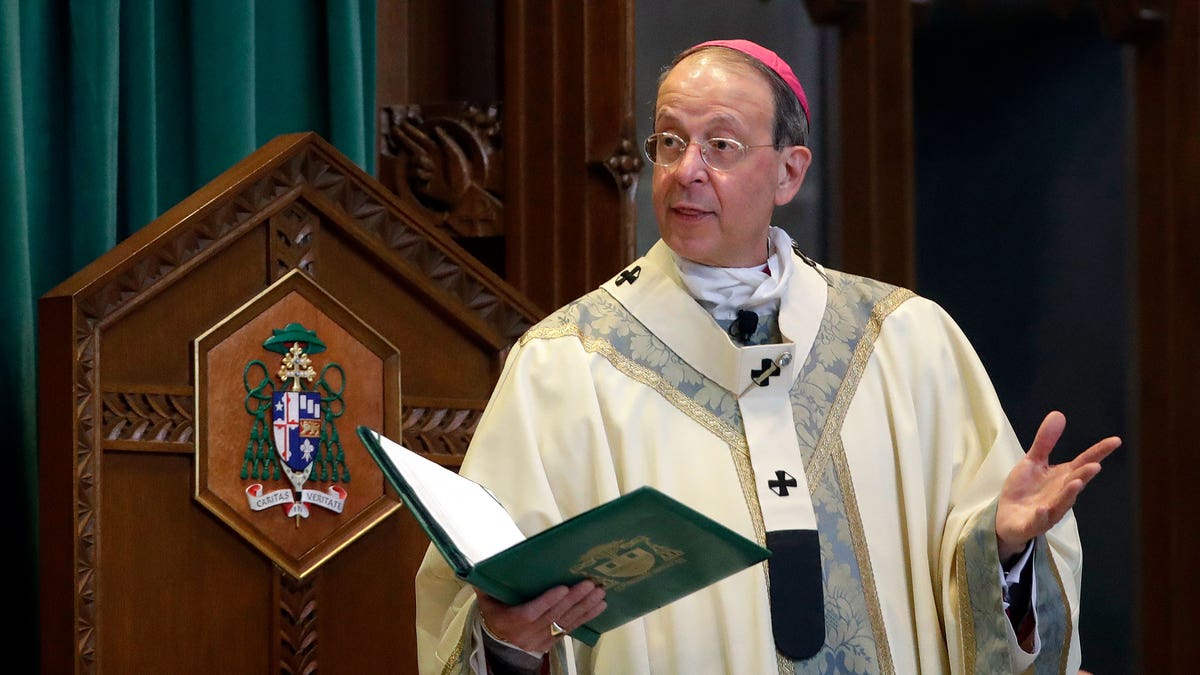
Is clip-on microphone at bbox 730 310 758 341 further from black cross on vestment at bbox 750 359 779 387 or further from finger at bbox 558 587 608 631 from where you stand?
→ finger at bbox 558 587 608 631

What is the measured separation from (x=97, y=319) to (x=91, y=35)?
0.87 m

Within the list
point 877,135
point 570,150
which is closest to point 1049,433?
point 570,150

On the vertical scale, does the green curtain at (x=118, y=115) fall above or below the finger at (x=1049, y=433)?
above

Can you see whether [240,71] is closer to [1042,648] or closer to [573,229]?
[573,229]

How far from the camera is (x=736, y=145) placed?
2.68m

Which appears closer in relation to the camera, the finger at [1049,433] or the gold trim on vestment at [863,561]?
the finger at [1049,433]

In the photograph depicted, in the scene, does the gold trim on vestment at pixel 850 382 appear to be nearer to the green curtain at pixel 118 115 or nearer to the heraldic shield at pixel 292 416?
the heraldic shield at pixel 292 416

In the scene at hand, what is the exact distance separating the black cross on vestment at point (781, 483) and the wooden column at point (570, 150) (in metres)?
1.66

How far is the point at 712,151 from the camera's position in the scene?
2668 mm

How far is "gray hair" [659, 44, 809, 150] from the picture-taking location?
8.98 ft

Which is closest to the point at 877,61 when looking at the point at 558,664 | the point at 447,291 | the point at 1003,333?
the point at 1003,333

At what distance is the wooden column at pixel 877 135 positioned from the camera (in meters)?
4.95

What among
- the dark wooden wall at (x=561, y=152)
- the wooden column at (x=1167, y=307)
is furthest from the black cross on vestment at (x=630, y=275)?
the wooden column at (x=1167, y=307)

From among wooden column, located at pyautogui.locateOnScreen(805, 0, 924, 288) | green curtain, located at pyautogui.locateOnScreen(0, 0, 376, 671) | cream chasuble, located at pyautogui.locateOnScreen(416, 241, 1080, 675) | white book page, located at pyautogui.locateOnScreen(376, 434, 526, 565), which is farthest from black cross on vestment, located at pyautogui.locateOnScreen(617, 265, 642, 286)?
wooden column, located at pyautogui.locateOnScreen(805, 0, 924, 288)
